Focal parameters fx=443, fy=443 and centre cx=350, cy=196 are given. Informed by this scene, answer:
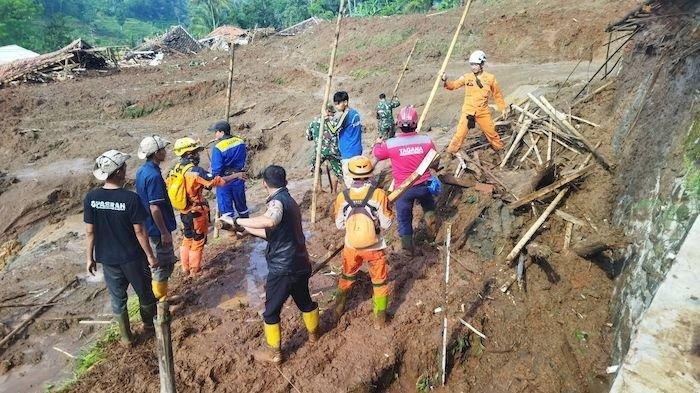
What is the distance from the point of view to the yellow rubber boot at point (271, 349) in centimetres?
457

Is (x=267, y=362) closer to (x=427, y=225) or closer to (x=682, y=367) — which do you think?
(x=427, y=225)

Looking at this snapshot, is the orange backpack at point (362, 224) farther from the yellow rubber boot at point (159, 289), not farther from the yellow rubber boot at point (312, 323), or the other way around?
the yellow rubber boot at point (159, 289)

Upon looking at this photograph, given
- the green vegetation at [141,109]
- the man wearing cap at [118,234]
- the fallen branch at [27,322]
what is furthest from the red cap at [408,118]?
the green vegetation at [141,109]

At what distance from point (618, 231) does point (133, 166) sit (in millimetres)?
14389

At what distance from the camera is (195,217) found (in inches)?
244

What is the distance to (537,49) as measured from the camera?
2081cm

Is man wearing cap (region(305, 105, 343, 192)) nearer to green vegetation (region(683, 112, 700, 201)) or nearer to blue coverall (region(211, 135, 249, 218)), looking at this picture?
blue coverall (region(211, 135, 249, 218))

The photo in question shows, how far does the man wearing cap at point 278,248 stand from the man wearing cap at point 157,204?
5.83ft

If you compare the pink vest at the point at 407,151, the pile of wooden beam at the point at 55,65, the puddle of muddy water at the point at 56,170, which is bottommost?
the puddle of muddy water at the point at 56,170

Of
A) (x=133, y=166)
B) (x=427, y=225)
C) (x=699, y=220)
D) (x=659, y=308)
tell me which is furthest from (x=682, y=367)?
(x=133, y=166)

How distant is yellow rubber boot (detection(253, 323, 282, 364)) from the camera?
180 inches

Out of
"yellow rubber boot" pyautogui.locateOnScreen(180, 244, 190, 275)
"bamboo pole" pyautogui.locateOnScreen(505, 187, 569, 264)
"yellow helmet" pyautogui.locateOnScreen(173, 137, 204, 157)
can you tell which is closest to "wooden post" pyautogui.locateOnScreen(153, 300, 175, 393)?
"yellow helmet" pyautogui.locateOnScreen(173, 137, 204, 157)

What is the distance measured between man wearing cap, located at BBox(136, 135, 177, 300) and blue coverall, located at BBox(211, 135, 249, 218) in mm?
1395

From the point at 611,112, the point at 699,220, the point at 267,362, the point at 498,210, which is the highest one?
the point at 611,112
